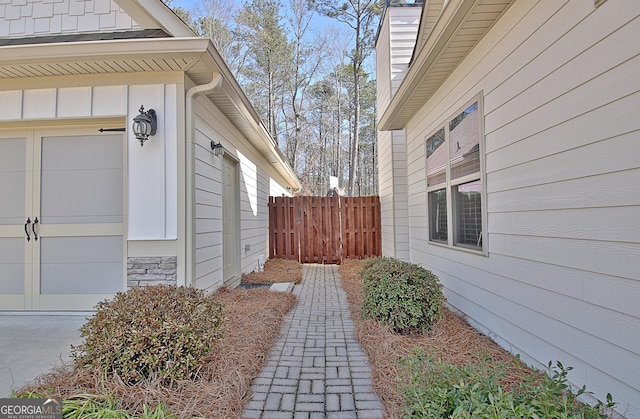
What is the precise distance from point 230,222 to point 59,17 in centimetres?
334

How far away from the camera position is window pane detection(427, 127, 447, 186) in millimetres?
4223

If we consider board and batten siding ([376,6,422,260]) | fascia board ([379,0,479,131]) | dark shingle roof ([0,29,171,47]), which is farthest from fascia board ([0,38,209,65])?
board and batten siding ([376,6,422,260])

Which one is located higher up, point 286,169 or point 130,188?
point 286,169

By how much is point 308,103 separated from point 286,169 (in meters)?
8.43

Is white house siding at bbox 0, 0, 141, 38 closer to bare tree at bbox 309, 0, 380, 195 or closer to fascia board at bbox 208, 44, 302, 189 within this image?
fascia board at bbox 208, 44, 302, 189

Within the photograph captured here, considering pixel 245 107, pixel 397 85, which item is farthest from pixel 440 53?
pixel 397 85

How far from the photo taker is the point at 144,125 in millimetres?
3393

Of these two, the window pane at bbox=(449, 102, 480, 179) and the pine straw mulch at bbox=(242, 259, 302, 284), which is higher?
the window pane at bbox=(449, 102, 480, 179)

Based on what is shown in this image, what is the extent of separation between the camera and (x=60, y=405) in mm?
1884

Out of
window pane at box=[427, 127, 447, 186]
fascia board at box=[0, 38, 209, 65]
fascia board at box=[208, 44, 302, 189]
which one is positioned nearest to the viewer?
fascia board at box=[0, 38, 209, 65]

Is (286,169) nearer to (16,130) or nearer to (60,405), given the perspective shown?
(16,130)

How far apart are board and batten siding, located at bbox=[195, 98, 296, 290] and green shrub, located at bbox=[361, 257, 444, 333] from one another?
2045 millimetres

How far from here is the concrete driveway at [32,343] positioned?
242 centimetres

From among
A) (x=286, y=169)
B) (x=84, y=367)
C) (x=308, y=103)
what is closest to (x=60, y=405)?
(x=84, y=367)
